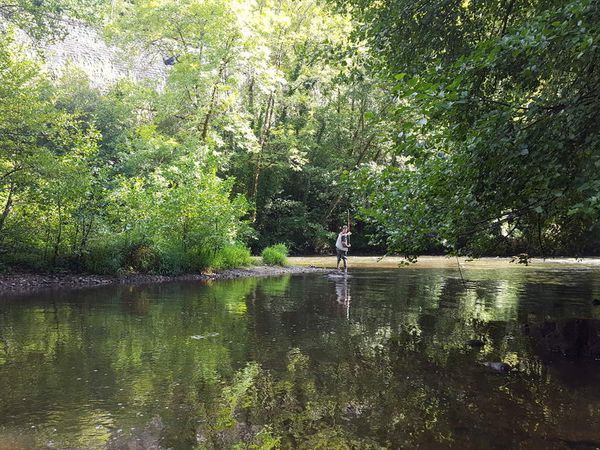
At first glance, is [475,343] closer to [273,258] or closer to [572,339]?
[572,339]

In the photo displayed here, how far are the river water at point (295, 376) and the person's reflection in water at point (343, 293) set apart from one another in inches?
15.3

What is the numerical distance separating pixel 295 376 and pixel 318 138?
113 ft

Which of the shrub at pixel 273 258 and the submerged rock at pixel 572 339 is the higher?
the shrub at pixel 273 258

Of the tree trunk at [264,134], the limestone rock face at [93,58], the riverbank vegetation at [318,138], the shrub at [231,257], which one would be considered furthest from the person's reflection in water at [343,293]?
the limestone rock face at [93,58]

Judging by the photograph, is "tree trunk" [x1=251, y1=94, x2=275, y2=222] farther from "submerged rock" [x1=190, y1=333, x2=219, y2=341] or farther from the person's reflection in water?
"submerged rock" [x1=190, y1=333, x2=219, y2=341]

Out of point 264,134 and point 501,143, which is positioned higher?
point 264,134

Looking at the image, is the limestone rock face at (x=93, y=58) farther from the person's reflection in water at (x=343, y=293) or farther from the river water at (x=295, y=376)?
the river water at (x=295, y=376)

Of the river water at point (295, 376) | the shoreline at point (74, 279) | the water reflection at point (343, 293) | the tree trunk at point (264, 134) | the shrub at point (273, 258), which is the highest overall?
the tree trunk at point (264, 134)

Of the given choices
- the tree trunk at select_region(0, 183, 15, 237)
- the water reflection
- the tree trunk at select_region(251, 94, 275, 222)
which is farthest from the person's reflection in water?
the tree trunk at select_region(251, 94, 275, 222)

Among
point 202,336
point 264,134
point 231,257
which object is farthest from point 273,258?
point 202,336

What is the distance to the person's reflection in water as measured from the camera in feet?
35.8

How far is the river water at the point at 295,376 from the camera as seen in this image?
4.05 m

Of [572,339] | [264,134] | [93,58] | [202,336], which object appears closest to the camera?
[572,339]

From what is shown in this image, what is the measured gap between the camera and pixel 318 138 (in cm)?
3888
